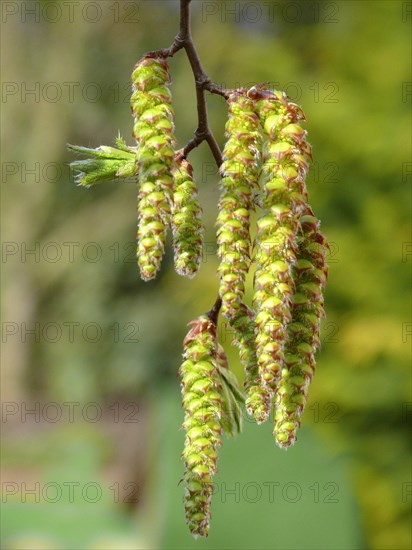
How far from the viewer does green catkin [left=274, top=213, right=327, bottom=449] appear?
1.01m

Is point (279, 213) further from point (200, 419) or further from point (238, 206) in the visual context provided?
point (200, 419)

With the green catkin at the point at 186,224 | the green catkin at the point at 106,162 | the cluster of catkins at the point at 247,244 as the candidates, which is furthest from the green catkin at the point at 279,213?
the green catkin at the point at 106,162

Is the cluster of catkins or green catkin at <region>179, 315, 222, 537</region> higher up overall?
the cluster of catkins

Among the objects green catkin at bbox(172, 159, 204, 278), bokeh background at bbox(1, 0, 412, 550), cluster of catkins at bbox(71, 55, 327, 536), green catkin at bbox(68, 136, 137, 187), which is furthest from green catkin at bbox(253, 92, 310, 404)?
bokeh background at bbox(1, 0, 412, 550)

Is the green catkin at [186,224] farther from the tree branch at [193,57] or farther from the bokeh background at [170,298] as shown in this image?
the bokeh background at [170,298]

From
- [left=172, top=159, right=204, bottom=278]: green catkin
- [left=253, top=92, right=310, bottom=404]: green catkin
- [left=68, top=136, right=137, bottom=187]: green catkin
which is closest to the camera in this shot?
[left=253, top=92, right=310, bottom=404]: green catkin

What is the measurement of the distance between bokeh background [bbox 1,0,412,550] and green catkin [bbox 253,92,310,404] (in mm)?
461

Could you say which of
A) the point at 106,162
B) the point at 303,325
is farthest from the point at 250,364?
the point at 106,162

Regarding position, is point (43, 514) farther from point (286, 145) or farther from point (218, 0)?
point (286, 145)

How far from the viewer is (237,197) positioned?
39.0 inches

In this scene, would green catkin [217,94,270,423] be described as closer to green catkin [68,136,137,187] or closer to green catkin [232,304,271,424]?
green catkin [232,304,271,424]

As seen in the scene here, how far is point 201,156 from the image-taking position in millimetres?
8805

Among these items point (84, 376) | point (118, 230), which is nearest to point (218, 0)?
point (118, 230)

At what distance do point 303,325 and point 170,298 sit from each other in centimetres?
900
